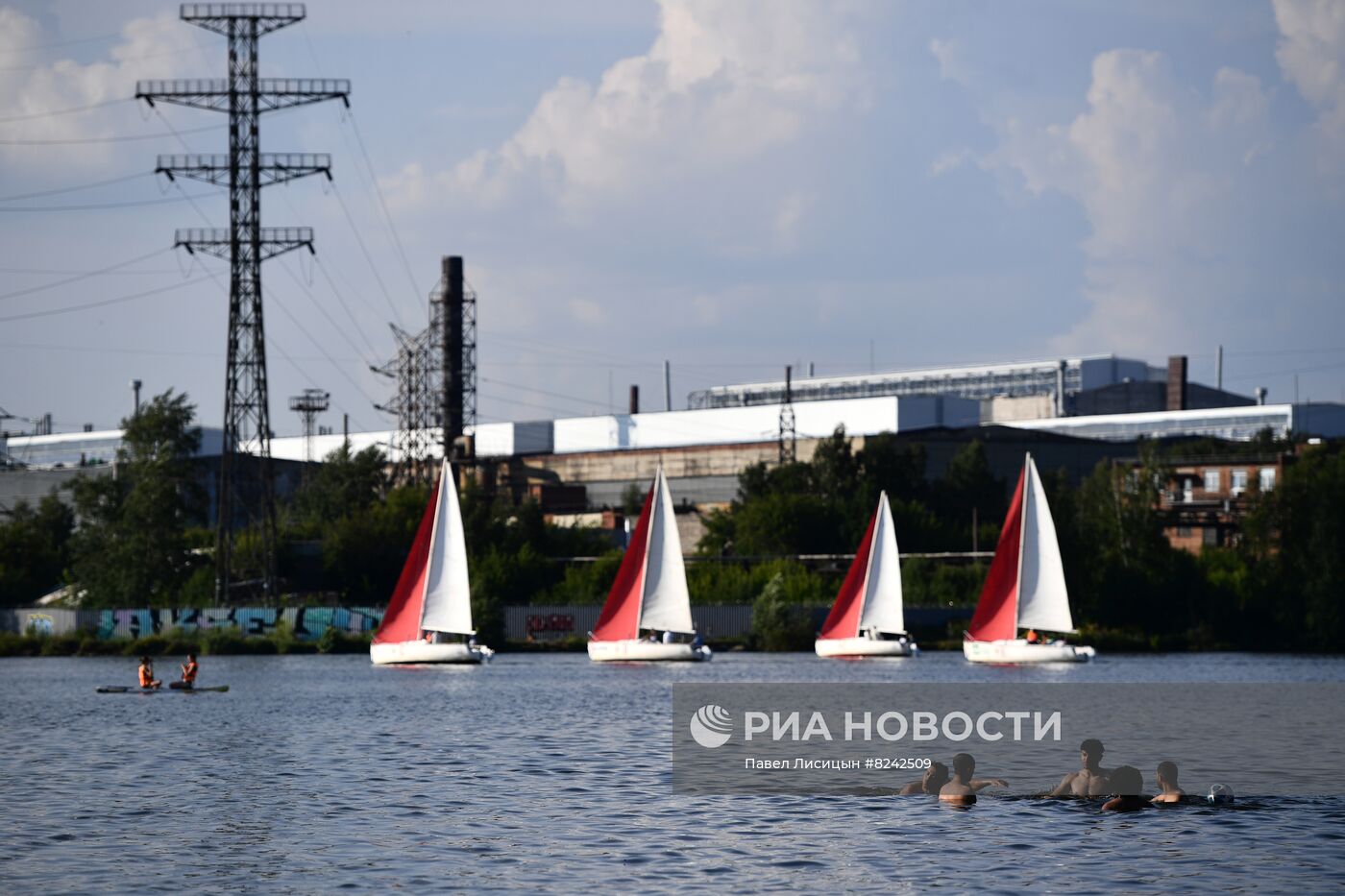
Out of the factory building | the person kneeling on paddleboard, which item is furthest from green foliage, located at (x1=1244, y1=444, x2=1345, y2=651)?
the person kneeling on paddleboard

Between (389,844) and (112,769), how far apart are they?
13.1 metres

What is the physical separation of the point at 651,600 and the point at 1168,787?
50028 millimetres

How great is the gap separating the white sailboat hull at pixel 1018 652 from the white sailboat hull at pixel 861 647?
497 centimetres

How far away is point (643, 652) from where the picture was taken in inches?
3118

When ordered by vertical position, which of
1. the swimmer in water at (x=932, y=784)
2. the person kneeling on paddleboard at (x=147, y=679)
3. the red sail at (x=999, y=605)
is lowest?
the person kneeling on paddleboard at (x=147, y=679)

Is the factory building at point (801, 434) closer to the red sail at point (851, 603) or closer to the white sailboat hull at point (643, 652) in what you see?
the red sail at point (851, 603)

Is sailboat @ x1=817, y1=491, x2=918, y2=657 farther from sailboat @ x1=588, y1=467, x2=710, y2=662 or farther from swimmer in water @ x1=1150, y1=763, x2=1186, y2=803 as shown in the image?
swimmer in water @ x1=1150, y1=763, x2=1186, y2=803

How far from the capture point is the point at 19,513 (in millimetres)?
122438

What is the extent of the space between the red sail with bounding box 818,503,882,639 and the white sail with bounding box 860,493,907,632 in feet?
0.74

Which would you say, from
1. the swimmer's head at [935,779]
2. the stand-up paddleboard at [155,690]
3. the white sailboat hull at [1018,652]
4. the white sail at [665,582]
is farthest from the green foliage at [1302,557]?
the swimmer's head at [935,779]

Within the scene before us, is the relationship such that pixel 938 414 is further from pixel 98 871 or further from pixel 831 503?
pixel 98 871

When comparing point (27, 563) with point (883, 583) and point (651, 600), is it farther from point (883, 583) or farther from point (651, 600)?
point (883, 583)

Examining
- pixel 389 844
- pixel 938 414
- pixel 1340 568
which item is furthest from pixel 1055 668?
pixel 938 414

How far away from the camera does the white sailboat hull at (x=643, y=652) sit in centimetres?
7906
